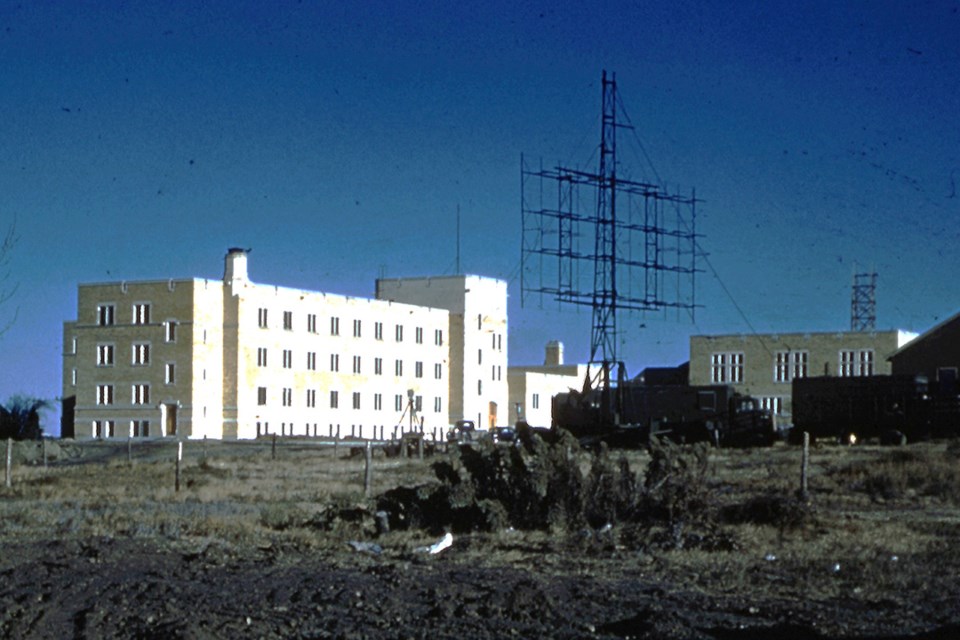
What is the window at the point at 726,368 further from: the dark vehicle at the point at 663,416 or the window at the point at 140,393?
the window at the point at 140,393

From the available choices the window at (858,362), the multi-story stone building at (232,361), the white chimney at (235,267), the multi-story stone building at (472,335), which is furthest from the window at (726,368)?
the white chimney at (235,267)

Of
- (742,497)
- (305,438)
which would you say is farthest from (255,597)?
(305,438)

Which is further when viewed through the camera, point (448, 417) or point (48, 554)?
point (448, 417)

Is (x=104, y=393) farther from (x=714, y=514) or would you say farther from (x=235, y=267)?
(x=714, y=514)

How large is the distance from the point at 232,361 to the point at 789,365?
1321 inches

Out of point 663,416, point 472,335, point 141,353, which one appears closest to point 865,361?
point 472,335

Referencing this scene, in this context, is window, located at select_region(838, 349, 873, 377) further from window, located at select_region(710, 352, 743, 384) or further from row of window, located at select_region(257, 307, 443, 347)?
row of window, located at select_region(257, 307, 443, 347)

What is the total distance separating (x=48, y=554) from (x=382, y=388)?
7811 cm

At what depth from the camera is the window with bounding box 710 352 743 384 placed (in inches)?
3665

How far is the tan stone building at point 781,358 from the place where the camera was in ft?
292

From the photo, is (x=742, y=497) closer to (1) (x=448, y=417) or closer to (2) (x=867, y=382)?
(2) (x=867, y=382)

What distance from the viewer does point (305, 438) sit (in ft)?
263

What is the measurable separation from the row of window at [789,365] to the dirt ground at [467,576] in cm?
6336

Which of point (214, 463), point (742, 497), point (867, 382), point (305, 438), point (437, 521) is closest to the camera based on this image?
point (437, 521)
